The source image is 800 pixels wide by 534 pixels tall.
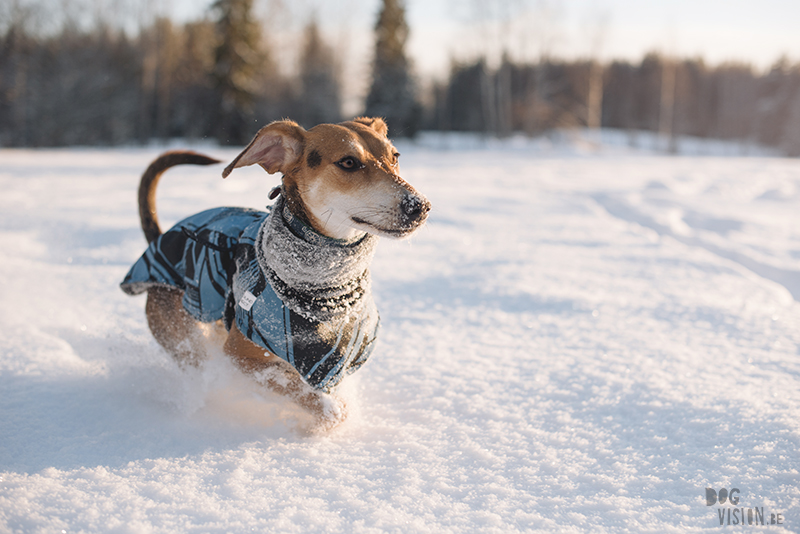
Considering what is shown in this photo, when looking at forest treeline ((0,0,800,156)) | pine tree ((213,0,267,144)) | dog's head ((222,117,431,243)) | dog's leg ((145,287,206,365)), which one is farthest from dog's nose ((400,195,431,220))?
forest treeline ((0,0,800,156))

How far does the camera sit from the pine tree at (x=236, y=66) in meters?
23.9

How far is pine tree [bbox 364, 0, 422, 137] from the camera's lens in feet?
95.3

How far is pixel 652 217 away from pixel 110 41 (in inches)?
1235

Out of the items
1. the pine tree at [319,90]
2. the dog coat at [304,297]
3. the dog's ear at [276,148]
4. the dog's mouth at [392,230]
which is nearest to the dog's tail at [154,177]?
the dog's ear at [276,148]

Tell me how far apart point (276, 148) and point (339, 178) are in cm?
32

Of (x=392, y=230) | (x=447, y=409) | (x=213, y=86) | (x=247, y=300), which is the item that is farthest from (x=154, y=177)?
Answer: (x=213, y=86)

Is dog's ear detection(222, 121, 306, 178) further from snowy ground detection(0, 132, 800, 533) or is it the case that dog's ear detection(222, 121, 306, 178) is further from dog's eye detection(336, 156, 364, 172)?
snowy ground detection(0, 132, 800, 533)

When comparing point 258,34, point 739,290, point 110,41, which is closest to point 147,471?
point 739,290

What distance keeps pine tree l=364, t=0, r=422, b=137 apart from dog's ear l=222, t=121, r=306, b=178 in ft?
90.8

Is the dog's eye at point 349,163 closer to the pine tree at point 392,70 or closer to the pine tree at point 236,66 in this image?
the pine tree at point 236,66

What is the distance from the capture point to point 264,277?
193cm

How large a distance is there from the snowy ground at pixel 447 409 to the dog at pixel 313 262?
0.19m

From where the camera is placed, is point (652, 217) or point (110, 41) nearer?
point (652, 217)

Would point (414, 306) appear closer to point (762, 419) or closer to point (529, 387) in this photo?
point (529, 387)
